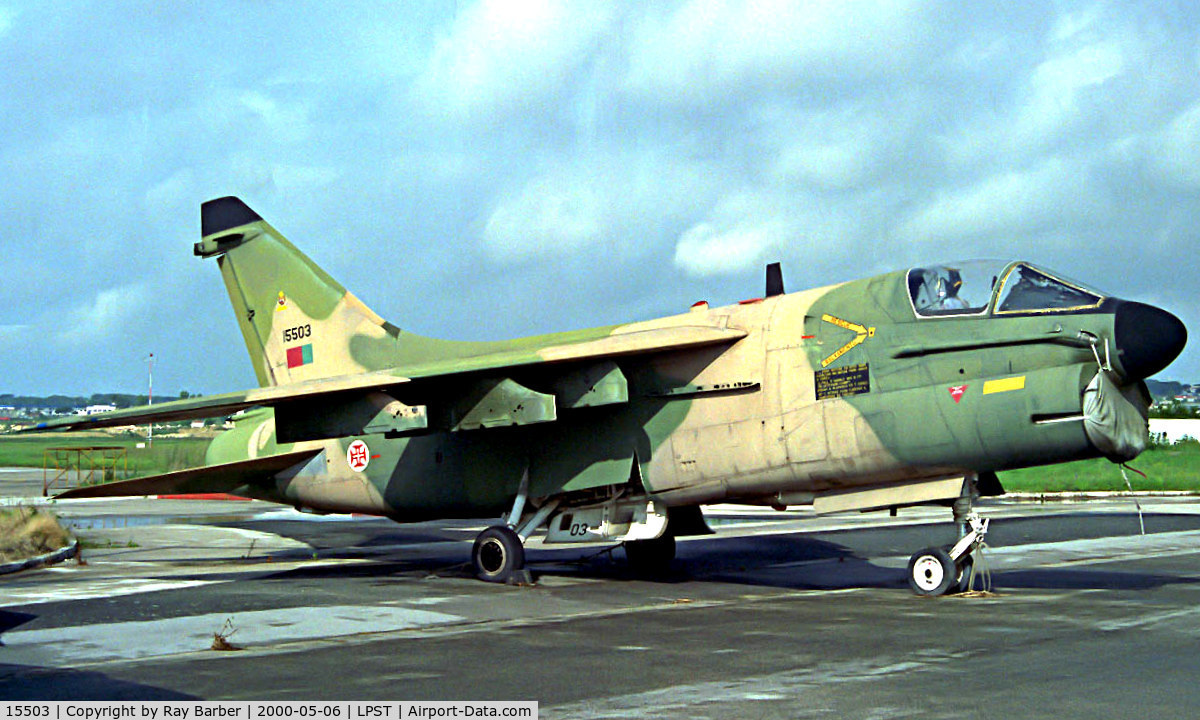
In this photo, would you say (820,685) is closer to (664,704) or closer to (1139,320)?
(664,704)

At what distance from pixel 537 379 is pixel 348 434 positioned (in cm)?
266

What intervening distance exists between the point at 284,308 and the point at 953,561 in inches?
462

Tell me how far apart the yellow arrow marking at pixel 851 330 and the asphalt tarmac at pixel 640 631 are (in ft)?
9.15

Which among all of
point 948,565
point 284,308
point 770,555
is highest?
point 284,308

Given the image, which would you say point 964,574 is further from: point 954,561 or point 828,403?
point 828,403

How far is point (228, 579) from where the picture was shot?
49.8 ft

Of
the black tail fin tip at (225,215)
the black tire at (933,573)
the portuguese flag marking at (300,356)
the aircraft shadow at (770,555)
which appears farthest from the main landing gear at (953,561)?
the black tail fin tip at (225,215)

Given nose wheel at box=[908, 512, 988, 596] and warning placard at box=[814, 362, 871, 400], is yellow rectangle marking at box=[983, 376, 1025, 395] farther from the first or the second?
nose wheel at box=[908, 512, 988, 596]

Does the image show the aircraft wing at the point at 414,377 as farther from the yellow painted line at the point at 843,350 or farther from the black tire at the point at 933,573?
the black tire at the point at 933,573

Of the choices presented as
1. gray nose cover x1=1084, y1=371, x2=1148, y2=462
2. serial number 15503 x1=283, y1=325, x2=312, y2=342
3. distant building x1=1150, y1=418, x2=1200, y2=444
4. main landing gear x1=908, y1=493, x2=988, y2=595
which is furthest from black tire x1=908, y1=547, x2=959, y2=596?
distant building x1=1150, y1=418, x2=1200, y2=444

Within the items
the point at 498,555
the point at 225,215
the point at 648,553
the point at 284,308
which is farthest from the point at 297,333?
the point at 648,553

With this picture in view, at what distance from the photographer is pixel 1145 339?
11.2 m

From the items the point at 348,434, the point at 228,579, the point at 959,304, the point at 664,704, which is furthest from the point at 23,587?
the point at 959,304

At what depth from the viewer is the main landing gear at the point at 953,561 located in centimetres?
1231
